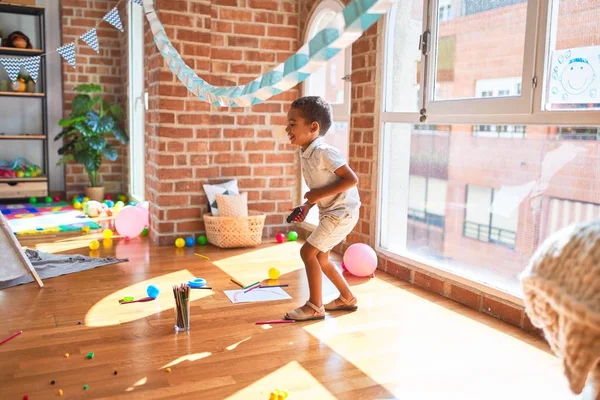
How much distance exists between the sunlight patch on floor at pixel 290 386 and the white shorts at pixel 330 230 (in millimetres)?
726

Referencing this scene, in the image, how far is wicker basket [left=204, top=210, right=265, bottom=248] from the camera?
436cm

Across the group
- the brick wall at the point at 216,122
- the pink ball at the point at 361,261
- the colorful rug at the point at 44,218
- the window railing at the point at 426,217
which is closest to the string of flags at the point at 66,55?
the brick wall at the point at 216,122

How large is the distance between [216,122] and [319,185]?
204 centimetres

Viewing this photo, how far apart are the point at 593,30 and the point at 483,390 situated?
1.57 m

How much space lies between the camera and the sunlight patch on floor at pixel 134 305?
2832 mm

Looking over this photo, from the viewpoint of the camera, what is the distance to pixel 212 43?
4574mm

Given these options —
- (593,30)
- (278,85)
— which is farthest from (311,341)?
(593,30)

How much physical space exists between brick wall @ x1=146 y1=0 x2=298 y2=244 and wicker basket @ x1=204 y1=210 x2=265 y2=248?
0.82ft

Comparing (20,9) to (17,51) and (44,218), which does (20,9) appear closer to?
(17,51)

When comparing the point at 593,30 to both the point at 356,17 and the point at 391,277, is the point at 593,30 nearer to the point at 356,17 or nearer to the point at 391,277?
the point at 356,17

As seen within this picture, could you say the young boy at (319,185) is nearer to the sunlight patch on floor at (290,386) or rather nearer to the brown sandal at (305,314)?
the brown sandal at (305,314)

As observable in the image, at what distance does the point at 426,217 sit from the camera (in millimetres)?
3613

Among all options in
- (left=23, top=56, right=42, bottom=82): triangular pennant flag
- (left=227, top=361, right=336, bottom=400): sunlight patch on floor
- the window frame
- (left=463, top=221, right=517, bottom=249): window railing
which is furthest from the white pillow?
(left=227, top=361, right=336, bottom=400): sunlight patch on floor

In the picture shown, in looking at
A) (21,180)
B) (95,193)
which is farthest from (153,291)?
(21,180)
